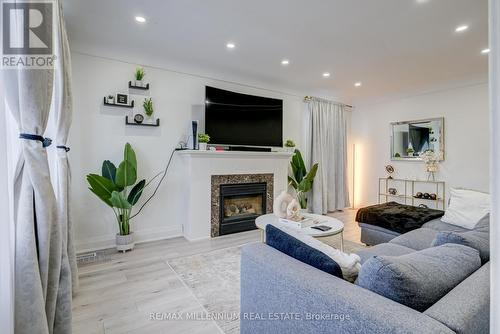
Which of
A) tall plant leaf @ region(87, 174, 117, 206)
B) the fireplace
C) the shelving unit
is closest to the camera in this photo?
tall plant leaf @ region(87, 174, 117, 206)

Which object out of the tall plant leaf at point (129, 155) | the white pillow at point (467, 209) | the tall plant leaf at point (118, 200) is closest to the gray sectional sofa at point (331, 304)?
the white pillow at point (467, 209)

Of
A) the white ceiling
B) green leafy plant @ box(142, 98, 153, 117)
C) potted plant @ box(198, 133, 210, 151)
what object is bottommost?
potted plant @ box(198, 133, 210, 151)

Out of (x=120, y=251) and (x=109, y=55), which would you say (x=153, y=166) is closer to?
(x=120, y=251)

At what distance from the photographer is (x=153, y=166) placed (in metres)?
3.50

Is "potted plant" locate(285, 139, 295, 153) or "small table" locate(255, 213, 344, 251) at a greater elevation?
"potted plant" locate(285, 139, 295, 153)

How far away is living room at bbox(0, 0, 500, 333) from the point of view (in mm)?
1100

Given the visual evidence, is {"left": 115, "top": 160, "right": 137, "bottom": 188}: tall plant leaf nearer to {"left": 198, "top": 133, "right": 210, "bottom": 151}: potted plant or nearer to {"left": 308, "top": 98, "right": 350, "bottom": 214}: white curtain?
{"left": 198, "top": 133, "right": 210, "bottom": 151}: potted plant

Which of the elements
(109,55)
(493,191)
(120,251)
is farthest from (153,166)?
(493,191)

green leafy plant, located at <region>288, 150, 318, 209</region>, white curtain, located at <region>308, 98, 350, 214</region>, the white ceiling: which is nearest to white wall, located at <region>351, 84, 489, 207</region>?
the white ceiling

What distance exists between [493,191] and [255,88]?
13.6ft

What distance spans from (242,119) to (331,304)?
11.3 ft

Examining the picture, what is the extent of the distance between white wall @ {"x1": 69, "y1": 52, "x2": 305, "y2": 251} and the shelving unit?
4325mm

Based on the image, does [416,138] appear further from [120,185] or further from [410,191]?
[120,185]

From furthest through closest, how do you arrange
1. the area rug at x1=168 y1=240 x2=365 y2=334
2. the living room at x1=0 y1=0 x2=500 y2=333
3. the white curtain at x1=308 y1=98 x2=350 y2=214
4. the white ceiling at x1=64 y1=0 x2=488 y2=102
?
the white curtain at x1=308 y1=98 x2=350 y2=214 < the white ceiling at x1=64 y1=0 x2=488 y2=102 < the area rug at x1=168 y1=240 x2=365 y2=334 < the living room at x1=0 y1=0 x2=500 y2=333
